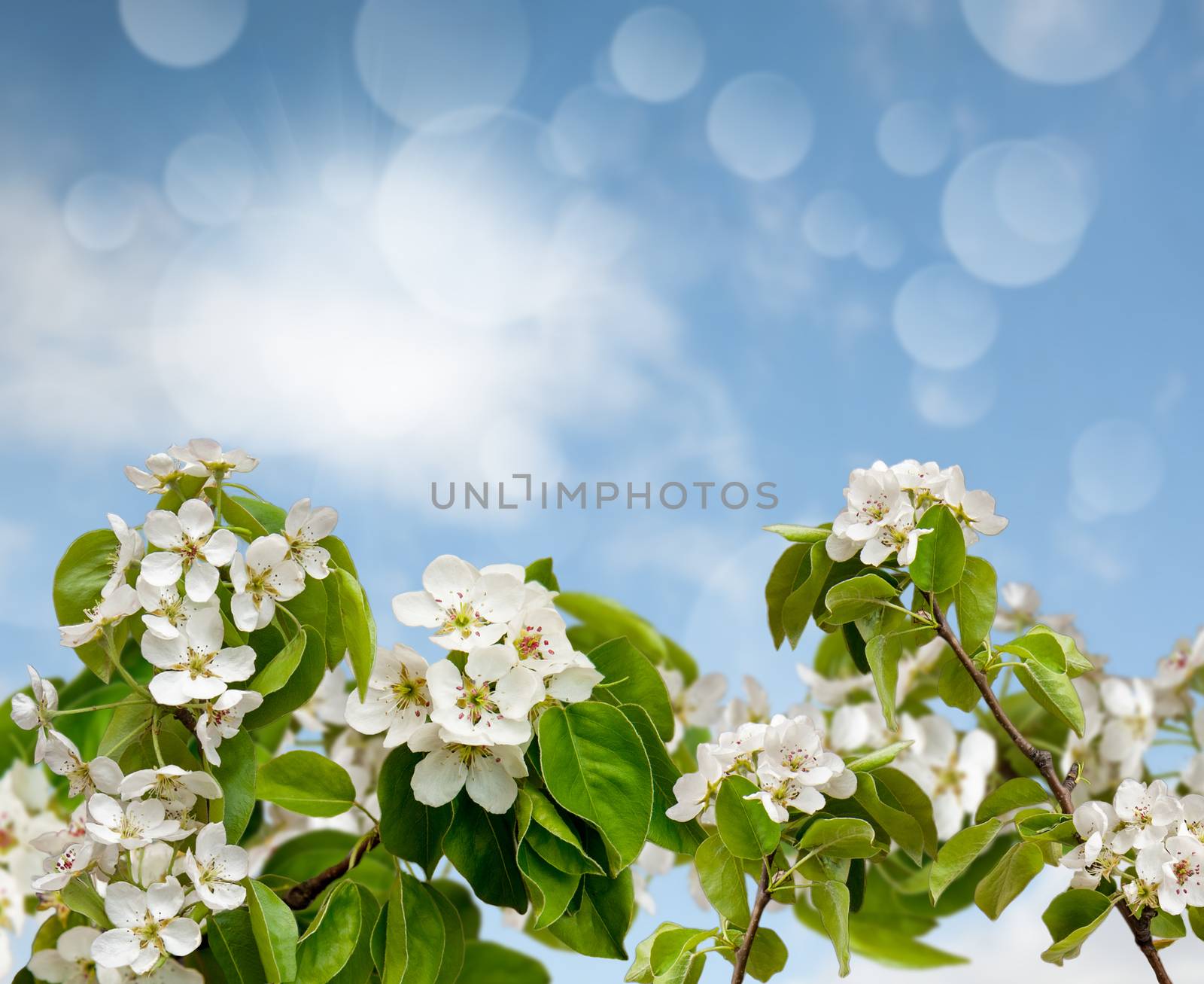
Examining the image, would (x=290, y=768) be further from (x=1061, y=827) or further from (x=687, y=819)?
(x=1061, y=827)

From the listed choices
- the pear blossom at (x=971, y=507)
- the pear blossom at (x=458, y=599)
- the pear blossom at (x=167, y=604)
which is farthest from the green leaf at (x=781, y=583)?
the pear blossom at (x=167, y=604)

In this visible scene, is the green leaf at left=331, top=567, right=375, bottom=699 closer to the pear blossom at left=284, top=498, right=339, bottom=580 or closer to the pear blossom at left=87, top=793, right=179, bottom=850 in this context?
the pear blossom at left=284, top=498, right=339, bottom=580

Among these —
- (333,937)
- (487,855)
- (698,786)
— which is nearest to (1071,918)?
(698,786)

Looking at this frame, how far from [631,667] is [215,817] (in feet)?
1.07

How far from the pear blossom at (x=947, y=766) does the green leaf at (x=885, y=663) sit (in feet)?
1.54

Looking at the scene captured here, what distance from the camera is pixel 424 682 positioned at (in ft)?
2.51

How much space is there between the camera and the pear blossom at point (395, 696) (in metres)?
0.75

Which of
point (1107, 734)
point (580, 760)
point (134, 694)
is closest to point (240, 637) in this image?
point (134, 694)

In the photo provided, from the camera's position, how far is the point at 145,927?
2.26 feet

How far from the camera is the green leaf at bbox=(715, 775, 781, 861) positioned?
Result: 681mm

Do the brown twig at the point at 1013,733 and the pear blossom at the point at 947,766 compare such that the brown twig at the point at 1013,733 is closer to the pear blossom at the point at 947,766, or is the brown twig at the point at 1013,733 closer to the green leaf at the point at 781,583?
the green leaf at the point at 781,583

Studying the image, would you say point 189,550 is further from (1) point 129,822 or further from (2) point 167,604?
(1) point 129,822

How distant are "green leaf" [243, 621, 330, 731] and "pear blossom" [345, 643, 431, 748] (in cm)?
3

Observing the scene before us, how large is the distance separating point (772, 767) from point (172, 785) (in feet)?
1.39
